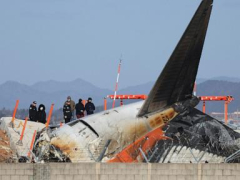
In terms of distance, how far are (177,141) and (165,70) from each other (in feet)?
10.1

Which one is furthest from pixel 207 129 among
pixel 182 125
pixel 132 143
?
pixel 132 143

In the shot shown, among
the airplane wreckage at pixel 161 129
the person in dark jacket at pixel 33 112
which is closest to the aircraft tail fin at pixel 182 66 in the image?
the airplane wreckage at pixel 161 129

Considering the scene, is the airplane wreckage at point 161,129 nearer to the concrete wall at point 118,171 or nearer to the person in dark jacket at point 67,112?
the concrete wall at point 118,171

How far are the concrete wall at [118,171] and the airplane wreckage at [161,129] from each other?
2.15m

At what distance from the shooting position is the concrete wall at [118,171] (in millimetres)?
32625

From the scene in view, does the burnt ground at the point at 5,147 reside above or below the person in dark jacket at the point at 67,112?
below

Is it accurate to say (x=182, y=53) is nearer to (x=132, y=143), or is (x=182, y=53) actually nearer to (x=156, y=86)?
(x=156, y=86)

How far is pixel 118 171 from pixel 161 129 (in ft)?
18.0

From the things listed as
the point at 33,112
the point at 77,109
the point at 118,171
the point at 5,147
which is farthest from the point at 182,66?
the point at 33,112

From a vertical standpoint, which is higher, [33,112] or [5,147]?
[33,112]

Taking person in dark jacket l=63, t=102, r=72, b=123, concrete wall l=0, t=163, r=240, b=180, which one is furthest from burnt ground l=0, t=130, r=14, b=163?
concrete wall l=0, t=163, r=240, b=180

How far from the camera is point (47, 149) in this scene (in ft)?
119

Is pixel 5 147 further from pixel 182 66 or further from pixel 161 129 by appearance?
pixel 182 66

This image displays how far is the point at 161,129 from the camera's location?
3841 centimetres
